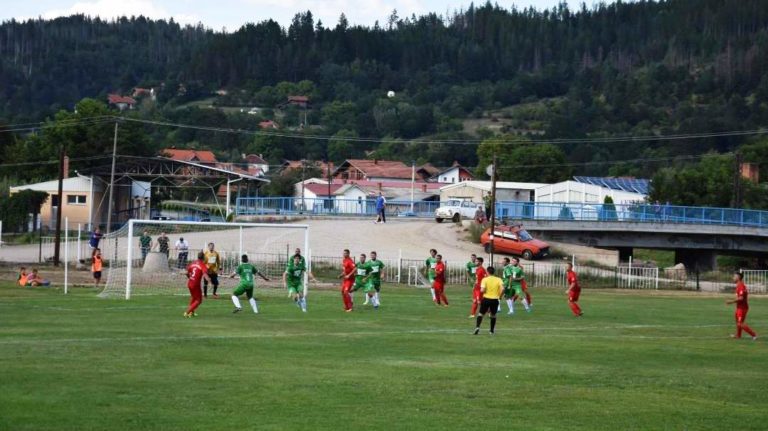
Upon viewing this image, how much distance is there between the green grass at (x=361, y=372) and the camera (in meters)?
16.2

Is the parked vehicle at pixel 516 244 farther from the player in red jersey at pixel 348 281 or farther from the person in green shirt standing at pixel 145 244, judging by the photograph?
the player in red jersey at pixel 348 281

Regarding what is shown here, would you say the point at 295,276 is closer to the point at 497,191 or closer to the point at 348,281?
the point at 348,281

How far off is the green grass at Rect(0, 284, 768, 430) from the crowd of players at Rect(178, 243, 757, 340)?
0.60m

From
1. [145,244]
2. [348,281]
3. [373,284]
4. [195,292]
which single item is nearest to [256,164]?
[145,244]

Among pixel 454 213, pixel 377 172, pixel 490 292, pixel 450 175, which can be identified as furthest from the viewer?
pixel 450 175

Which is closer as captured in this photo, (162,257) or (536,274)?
(162,257)

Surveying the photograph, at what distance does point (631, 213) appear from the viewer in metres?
79.6

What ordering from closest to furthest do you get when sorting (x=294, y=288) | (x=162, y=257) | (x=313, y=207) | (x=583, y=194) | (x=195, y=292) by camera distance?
(x=195, y=292) < (x=294, y=288) < (x=162, y=257) < (x=313, y=207) < (x=583, y=194)

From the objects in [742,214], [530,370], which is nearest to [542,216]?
[742,214]

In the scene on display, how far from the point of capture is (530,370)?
70.6ft

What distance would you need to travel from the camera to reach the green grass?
53.1ft

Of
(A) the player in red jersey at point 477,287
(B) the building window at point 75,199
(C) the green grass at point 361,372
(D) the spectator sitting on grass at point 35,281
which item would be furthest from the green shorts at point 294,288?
(B) the building window at point 75,199

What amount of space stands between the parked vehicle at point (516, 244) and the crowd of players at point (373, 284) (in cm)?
2738

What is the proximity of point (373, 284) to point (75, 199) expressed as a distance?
58.5 metres
